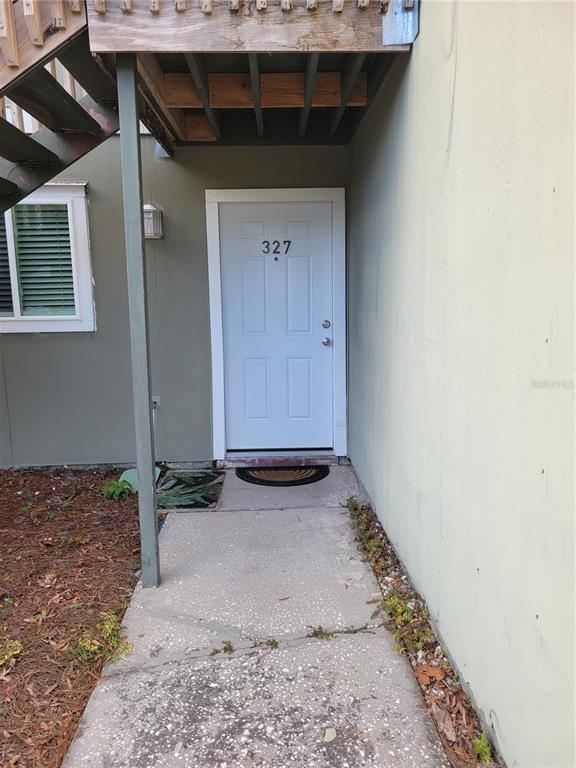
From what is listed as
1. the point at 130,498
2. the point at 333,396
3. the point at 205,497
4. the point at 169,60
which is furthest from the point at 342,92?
the point at 130,498

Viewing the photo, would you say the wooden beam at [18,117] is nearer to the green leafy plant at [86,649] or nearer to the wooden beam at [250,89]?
the wooden beam at [250,89]

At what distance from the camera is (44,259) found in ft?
13.0

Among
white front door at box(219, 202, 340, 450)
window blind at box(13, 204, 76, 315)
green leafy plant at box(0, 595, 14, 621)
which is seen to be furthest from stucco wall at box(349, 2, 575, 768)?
window blind at box(13, 204, 76, 315)

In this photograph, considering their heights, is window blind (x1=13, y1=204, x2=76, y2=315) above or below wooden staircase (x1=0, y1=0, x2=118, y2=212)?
below

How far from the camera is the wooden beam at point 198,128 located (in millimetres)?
3633

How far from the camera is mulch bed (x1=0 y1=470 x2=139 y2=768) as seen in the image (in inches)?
67.8

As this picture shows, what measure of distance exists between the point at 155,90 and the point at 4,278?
2027 mm

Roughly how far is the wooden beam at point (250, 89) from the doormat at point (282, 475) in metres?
2.52

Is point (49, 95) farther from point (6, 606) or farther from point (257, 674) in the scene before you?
point (257, 674)

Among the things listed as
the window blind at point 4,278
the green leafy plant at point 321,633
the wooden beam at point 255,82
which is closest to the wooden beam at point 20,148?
the window blind at point 4,278

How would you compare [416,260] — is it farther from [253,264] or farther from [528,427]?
[253,264]

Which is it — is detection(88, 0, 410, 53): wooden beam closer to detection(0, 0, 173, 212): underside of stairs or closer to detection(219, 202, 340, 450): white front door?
detection(0, 0, 173, 212): underside of stairs

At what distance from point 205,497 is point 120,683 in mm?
1742

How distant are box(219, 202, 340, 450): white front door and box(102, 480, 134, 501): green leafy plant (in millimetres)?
877
